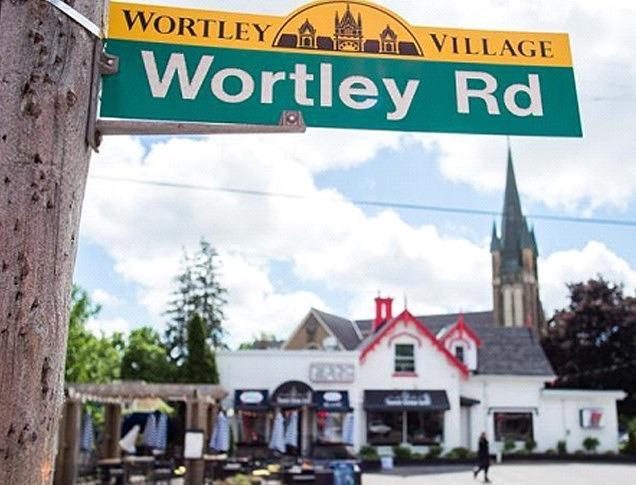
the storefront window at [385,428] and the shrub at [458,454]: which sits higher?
the storefront window at [385,428]

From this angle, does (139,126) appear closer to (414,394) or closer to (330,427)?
(330,427)

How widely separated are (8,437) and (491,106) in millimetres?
1844

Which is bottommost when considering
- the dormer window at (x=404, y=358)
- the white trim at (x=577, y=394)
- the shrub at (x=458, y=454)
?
the shrub at (x=458, y=454)

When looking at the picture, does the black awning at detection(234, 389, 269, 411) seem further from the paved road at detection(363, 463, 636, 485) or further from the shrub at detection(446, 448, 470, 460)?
the shrub at detection(446, 448, 470, 460)

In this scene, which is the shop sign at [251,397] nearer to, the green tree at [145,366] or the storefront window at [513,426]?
the green tree at [145,366]

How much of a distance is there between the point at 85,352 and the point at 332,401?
10178 mm

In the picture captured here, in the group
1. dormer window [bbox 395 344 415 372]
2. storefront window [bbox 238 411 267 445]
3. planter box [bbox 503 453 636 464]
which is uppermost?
dormer window [bbox 395 344 415 372]

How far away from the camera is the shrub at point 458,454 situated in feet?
95.1

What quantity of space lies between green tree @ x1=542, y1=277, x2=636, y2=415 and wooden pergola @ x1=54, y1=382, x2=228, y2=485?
24.8 meters

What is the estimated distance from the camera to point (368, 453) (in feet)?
92.0

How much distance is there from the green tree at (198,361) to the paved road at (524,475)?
783 centimetres

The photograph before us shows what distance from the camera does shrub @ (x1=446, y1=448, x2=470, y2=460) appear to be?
2898cm

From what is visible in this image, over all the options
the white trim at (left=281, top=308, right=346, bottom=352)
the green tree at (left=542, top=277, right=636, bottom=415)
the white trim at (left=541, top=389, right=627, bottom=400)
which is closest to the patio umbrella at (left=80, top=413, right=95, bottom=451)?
the white trim at (left=281, top=308, right=346, bottom=352)

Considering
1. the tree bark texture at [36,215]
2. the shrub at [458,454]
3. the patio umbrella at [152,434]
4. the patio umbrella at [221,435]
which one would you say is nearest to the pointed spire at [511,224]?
the shrub at [458,454]
